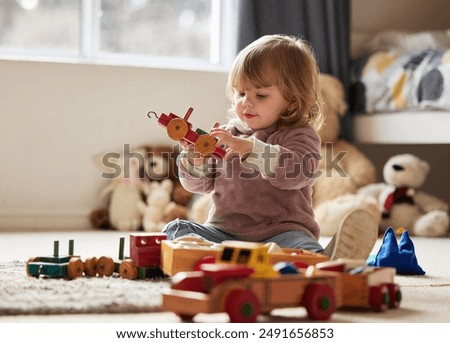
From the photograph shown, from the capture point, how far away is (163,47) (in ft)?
9.24

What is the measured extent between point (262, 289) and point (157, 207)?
62.8 inches

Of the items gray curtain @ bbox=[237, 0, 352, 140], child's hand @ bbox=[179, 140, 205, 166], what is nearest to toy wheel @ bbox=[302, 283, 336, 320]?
child's hand @ bbox=[179, 140, 205, 166]

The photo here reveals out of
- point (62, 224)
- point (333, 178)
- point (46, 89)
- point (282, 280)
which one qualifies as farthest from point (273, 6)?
point (282, 280)

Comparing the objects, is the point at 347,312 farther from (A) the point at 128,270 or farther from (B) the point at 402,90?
(B) the point at 402,90

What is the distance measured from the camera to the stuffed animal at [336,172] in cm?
239

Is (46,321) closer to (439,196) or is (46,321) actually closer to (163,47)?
(163,47)

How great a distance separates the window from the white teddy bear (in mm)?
488

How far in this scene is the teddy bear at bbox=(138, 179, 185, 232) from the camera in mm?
2492

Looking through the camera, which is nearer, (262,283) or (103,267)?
(262,283)

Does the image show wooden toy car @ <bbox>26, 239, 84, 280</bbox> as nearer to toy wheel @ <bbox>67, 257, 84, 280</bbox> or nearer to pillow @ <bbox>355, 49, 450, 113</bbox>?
toy wheel @ <bbox>67, 257, 84, 280</bbox>

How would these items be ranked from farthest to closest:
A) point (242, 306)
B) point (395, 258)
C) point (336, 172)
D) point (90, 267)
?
point (336, 172)
point (395, 258)
point (90, 267)
point (242, 306)

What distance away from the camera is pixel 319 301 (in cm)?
97

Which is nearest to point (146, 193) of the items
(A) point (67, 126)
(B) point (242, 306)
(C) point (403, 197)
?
(A) point (67, 126)

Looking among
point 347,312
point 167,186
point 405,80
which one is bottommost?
point 347,312
